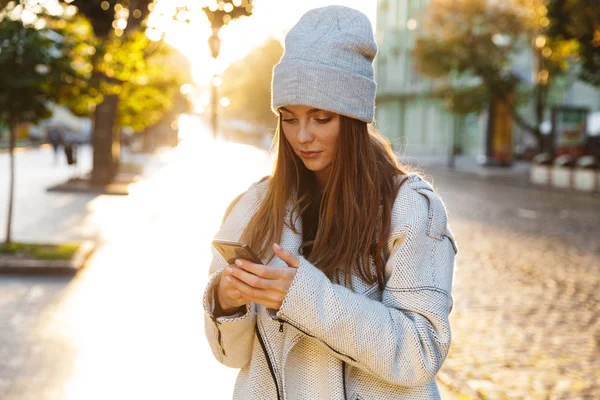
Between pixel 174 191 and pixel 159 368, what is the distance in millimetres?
17446

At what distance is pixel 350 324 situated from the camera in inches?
72.8

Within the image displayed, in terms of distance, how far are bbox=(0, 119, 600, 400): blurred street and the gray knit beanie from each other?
3644mm

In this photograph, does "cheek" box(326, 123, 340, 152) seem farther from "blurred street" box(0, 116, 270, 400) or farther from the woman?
"blurred street" box(0, 116, 270, 400)

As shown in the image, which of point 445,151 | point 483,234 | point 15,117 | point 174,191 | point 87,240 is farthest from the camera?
point 445,151

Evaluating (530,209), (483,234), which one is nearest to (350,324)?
(483,234)

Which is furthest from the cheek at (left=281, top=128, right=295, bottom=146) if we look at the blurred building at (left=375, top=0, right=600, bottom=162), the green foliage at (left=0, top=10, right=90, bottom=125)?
the blurred building at (left=375, top=0, right=600, bottom=162)

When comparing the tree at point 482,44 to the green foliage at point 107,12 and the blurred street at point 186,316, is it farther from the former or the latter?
the blurred street at point 186,316

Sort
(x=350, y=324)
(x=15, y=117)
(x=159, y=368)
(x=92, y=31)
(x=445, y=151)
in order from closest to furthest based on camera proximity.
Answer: (x=350, y=324), (x=159, y=368), (x=15, y=117), (x=92, y=31), (x=445, y=151)

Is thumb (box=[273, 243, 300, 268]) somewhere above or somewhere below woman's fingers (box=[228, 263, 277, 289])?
above

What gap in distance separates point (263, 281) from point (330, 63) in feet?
1.91

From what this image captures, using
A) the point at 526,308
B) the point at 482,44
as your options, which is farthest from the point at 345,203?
the point at 482,44

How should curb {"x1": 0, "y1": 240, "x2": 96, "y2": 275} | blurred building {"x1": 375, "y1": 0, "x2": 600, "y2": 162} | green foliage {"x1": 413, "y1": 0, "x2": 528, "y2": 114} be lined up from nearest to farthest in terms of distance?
curb {"x1": 0, "y1": 240, "x2": 96, "y2": 275} → green foliage {"x1": 413, "y1": 0, "x2": 528, "y2": 114} → blurred building {"x1": 375, "y1": 0, "x2": 600, "y2": 162}

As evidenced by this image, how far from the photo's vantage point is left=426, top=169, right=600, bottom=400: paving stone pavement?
226 inches

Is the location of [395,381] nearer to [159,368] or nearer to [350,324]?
[350,324]
